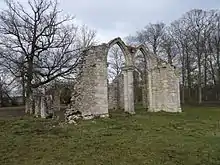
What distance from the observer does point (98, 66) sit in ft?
57.9

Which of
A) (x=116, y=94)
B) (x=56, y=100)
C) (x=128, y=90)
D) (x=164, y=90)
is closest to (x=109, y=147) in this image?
(x=128, y=90)

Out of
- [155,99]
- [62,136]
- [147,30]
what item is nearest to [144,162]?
[62,136]

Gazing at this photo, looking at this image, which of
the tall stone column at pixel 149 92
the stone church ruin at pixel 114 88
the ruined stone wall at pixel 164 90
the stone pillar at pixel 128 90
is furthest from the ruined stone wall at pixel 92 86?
the ruined stone wall at pixel 164 90

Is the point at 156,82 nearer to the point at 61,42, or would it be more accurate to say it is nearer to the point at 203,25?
the point at 61,42

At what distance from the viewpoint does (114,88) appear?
92.0 feet

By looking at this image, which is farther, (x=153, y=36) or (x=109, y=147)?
(x=153, y=36)

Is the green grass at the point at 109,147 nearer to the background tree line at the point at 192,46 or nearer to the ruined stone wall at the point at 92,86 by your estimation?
the ruined stone wall at the point at 92,86

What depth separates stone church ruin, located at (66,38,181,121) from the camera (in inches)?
652

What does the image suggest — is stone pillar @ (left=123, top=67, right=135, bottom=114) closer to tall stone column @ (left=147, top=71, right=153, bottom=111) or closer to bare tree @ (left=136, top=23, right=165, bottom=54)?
tall stone column @ (left=147, top=71, right=153, bottom=111)

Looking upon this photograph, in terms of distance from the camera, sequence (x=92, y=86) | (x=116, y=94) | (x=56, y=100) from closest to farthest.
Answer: (x=92, y=86) < (x=116, y=94) < (x=56, y=100)

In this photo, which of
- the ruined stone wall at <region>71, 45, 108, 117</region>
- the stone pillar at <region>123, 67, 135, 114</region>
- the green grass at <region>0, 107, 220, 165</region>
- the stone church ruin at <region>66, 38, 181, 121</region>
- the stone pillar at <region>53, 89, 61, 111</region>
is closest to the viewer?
the green grass at <region>0, 107, 220, 165</region>

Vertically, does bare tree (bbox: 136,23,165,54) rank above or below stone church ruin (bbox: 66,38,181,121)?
above

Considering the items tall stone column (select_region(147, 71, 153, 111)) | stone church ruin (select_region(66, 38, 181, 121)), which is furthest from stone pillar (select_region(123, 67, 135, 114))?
tall stone column (select_region(147, 71, 153, 111))

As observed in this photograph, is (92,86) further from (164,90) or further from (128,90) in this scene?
(164,90)
